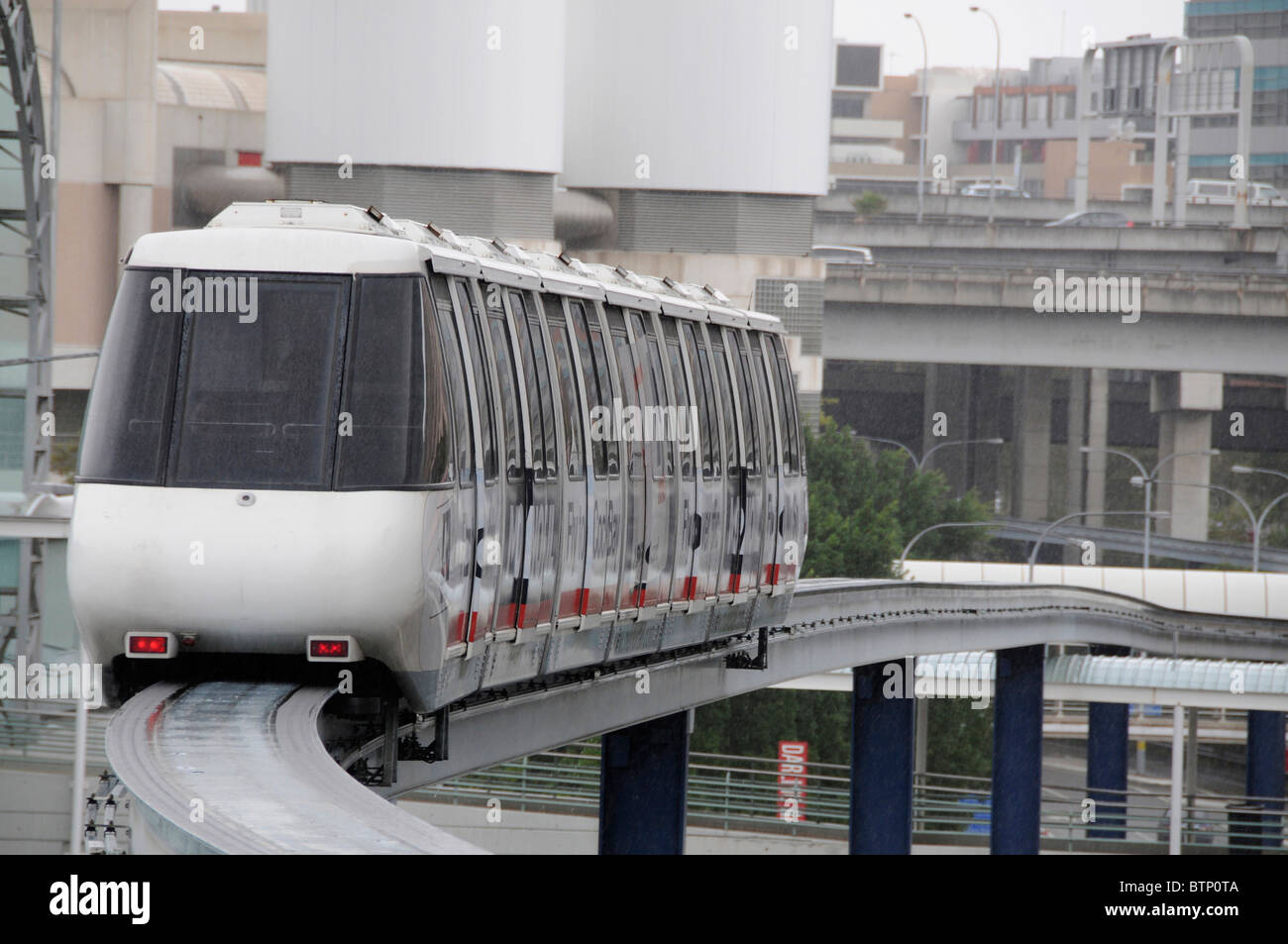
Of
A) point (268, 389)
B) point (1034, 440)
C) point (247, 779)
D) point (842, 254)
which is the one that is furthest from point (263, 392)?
point (1034, 440)

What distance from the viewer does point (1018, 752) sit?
139ft

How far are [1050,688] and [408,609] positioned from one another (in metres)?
36.4

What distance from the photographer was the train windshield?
36.8 feet

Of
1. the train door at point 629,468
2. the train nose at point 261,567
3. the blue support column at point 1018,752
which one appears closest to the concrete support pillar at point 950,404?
the blue support column at point 1018,752

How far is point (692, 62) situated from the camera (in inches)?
2266

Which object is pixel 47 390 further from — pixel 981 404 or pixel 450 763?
pixel 981 404

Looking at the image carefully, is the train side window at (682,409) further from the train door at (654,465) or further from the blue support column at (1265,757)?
the blue support column at (1265,757)

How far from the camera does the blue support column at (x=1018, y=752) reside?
40781 mm

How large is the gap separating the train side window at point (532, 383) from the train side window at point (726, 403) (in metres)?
4.82
